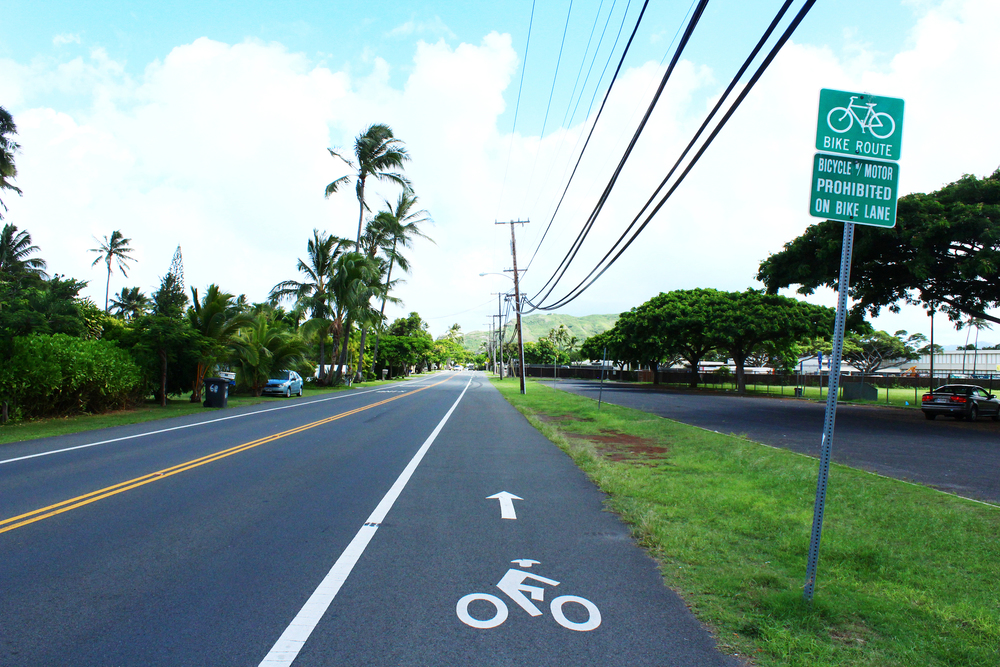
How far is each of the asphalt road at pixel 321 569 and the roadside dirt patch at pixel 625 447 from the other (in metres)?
2.26

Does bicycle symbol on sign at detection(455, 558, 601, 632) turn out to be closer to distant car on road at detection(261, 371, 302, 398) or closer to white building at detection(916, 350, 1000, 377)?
distant car on road at detection(261, 371, 302, 398)

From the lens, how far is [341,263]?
42000mm

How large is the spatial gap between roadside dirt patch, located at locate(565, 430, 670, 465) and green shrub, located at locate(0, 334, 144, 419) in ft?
45.1

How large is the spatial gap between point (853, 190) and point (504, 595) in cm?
389

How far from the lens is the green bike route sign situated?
441 centimetres

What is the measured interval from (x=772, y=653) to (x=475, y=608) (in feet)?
6.23

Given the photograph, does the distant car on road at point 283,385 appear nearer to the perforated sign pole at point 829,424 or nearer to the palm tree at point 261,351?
the palm tree at point 261,351

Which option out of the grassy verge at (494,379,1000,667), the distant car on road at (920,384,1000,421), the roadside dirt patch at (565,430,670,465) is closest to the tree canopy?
the distant car on road at (920,384,1000,421)

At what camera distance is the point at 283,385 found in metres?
31.7

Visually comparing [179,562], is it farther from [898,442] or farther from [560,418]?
[560,418]

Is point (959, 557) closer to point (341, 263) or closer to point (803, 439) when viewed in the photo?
point (803, 439)

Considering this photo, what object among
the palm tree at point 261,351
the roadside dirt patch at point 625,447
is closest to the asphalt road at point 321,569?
the roadside dirt patch at point 625,447

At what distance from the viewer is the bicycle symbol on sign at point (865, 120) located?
4.43m

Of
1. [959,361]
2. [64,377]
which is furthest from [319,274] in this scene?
[959,361]
